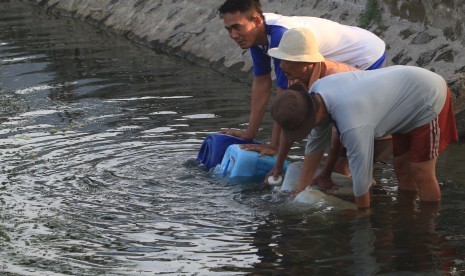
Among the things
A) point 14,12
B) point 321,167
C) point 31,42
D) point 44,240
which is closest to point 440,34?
point 321,167

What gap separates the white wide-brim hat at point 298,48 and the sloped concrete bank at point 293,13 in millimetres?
2659

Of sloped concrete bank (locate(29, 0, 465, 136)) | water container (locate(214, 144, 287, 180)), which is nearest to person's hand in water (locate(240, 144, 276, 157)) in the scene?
water container (locate(214, 144, 287, 180))

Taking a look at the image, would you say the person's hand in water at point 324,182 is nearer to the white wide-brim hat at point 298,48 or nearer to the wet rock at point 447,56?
the white wide-brim hat at point 298,48

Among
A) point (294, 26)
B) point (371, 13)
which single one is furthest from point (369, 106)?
point (371, 13)

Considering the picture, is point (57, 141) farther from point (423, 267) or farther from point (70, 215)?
point (423, 267)

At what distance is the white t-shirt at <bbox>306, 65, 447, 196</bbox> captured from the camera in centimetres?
589

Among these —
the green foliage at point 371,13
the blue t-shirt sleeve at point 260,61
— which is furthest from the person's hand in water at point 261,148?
the green foliage at point 371,13

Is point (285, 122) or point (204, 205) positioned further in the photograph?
point (204, 205)

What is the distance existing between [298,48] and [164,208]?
1578 mm

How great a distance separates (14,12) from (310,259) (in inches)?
599

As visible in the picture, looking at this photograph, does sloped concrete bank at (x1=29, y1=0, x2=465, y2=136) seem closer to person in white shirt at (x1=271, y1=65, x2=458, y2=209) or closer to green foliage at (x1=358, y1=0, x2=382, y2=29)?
green foliage at (x1=358, y1=0, x2=382, y2=29)

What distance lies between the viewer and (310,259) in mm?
5938

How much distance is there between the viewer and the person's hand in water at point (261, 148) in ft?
25.5

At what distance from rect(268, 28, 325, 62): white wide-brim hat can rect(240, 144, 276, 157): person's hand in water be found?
1302mm
